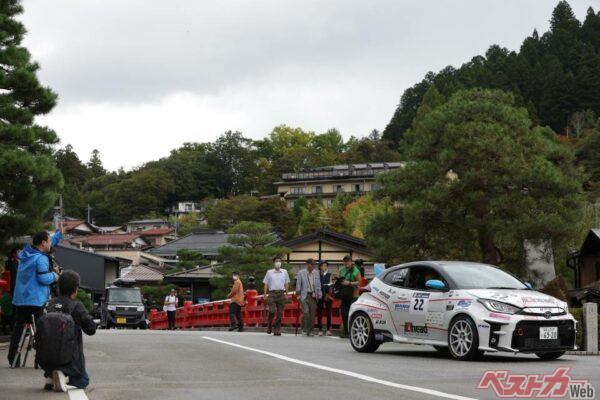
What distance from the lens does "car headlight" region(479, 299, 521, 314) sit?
12.3 meters

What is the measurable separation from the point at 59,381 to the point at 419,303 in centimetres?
649

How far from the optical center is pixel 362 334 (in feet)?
48.2

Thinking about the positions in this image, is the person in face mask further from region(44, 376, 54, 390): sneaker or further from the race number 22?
region(44, 376, 54, 390): sneaker

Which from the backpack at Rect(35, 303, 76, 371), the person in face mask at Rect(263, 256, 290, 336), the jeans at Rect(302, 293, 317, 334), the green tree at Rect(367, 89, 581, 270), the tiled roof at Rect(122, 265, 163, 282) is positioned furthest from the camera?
the tiled roof at Rect(122, 265, 163, 282)

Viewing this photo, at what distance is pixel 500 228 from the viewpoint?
31188 millimetres

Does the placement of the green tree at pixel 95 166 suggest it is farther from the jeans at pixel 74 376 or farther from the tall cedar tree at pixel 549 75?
the jeans at pixel 74 376

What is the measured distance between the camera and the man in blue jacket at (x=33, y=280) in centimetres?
1105

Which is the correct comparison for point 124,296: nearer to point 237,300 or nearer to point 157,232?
point 237,300

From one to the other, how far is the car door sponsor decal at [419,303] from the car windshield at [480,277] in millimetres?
536

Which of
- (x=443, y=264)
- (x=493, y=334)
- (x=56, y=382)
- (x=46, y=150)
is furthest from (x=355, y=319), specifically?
(x=46, y=150)

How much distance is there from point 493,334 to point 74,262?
59.1 meters

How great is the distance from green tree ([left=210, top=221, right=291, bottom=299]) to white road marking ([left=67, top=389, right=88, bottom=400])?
132 feet

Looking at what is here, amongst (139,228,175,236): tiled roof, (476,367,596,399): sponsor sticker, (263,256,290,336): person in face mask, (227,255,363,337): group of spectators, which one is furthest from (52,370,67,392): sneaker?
(139,228,175,236): tiled roof

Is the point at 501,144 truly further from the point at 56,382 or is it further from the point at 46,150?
the point at 56,382
